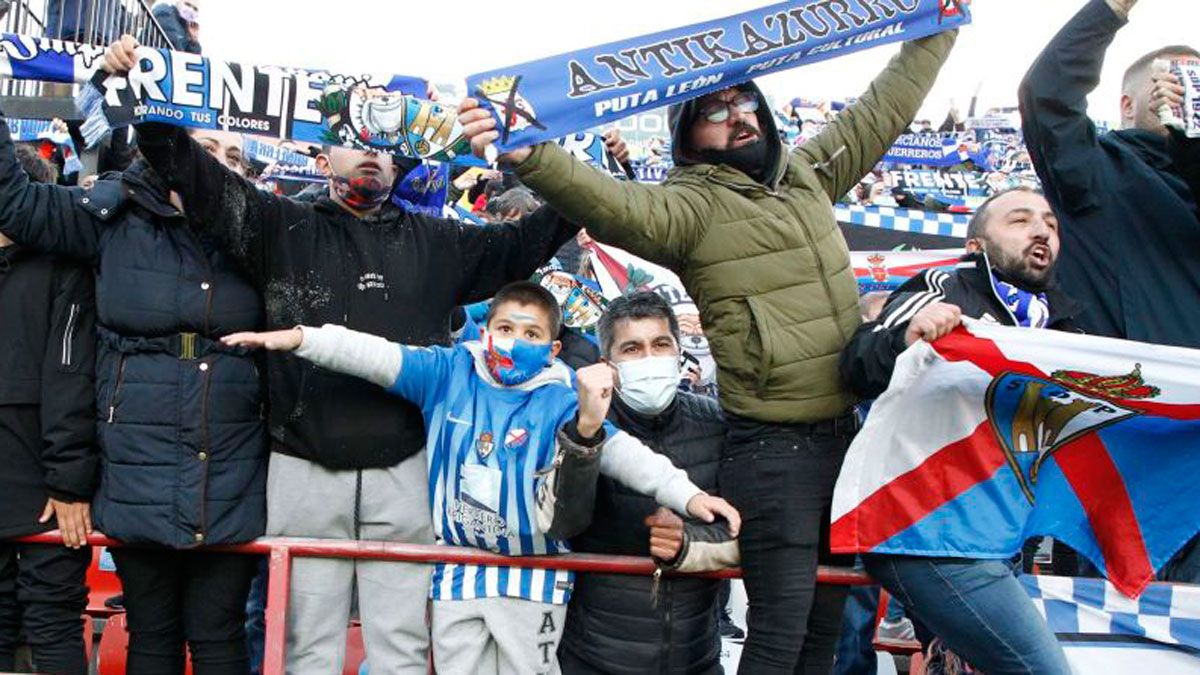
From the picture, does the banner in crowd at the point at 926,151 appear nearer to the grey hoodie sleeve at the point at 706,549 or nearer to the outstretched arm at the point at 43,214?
the grey hoodie sleeve at the point at 706,549

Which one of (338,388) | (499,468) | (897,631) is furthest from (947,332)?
(897,631)

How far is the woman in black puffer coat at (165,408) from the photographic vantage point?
→ 3713 mm

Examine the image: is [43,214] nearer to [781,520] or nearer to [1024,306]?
[781,520]

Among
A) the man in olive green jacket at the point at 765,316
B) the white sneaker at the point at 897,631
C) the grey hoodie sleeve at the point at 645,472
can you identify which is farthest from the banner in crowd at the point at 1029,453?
the white sneaker at the point at 897,631

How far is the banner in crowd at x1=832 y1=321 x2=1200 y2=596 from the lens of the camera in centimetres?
341

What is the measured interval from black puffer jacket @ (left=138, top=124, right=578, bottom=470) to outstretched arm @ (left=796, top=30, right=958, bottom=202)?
3.99 ft

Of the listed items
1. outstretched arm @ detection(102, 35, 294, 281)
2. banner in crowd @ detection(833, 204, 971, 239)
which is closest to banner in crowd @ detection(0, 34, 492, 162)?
outstretched arm @ detection(102, 35, 294, 281)

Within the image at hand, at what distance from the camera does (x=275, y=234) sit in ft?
12.8

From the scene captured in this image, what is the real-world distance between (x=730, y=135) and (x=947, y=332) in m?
0.95

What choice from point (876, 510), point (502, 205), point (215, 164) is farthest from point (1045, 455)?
point (502, 205)

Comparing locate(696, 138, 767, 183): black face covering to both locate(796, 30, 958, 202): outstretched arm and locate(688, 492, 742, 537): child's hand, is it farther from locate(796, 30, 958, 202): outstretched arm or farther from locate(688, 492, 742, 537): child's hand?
locate(688, 492, 742, 537): child's hand

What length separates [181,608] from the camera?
389 centimetres

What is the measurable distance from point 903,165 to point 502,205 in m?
9.77

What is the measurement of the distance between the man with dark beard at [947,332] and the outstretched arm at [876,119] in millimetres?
488
